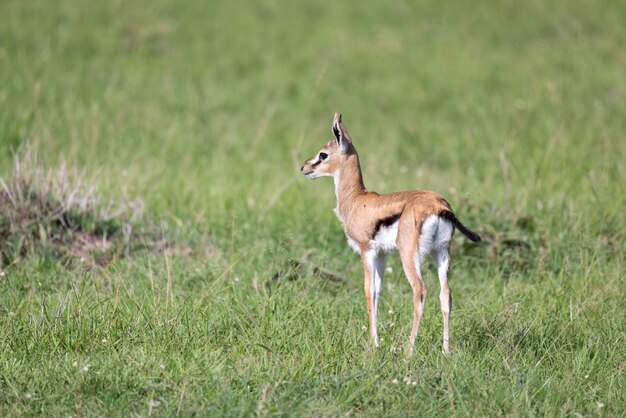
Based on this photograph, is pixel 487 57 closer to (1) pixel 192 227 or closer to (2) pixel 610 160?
(2) pixel 610 160

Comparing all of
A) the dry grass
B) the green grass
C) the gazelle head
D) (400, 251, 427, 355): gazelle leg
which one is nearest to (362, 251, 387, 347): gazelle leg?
the green grass

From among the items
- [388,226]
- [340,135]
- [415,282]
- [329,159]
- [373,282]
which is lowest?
[373,282]

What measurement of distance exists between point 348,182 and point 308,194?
2684 millimetres

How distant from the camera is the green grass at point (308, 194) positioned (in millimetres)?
4461

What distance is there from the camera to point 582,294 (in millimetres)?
5875

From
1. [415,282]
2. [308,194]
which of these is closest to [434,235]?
[415,282]

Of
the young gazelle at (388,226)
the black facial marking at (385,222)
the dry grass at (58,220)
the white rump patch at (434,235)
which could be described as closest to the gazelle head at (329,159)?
the young gazelle at (388,226)

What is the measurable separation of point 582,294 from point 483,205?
1489 mm

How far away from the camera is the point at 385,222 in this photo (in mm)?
4941

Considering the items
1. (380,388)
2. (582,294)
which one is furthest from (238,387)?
(582,294)

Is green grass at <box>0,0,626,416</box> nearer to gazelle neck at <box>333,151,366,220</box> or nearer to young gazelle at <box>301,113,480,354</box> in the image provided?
young gazelle at <box>301,113,480,354</box>

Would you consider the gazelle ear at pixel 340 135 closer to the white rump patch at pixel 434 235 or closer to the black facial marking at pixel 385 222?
the black facial marking at pixel 385 222

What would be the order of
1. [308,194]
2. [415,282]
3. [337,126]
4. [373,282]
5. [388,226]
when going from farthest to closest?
[308,194], [337,126], [373,282], [388,226], [415,282]

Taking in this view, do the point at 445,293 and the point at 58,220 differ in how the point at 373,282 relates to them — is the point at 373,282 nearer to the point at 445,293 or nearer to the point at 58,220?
the point at 445,293
